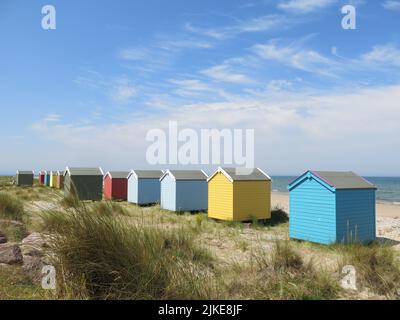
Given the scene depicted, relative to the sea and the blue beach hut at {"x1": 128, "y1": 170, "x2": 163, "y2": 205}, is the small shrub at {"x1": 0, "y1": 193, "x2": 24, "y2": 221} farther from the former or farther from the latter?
the sea

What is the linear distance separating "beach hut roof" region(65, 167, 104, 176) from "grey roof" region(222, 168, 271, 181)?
13.1m

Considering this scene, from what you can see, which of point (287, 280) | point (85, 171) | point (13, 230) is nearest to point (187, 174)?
point (85, 171)

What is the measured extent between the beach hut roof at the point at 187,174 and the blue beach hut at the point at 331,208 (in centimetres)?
926

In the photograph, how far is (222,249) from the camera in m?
10.9

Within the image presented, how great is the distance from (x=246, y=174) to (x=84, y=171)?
48.9ft

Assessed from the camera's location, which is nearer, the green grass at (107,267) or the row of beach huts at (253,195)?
the green grass at (107,267)

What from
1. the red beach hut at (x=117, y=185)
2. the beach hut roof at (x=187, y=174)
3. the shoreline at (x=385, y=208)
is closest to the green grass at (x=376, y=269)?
the beach hut roof at (x=187, y=174)

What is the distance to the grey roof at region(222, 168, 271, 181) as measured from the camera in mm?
17609

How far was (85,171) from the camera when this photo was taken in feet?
91.6

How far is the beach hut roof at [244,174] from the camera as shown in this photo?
1756 cm

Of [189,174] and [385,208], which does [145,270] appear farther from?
[385,208]

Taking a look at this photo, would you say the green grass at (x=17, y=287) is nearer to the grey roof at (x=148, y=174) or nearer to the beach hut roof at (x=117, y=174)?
the grey roof at (x=148, y=174)
